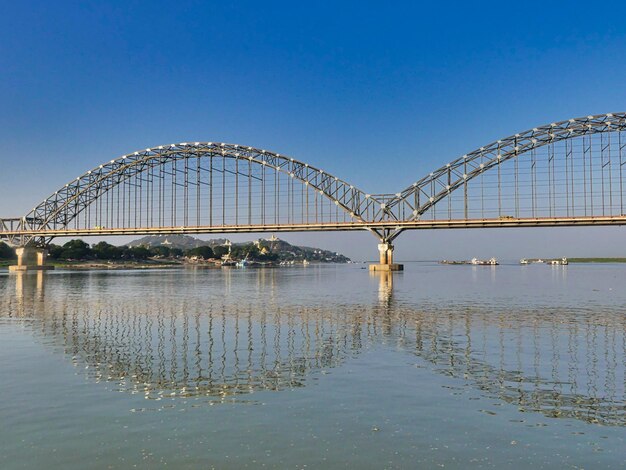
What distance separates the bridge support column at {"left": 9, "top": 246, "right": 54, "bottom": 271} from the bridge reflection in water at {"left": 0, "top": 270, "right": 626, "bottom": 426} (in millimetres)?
97485

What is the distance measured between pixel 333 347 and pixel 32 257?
119389 millimetres

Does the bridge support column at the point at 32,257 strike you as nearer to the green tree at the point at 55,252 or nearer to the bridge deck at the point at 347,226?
the bridge deck at the point at 347,226

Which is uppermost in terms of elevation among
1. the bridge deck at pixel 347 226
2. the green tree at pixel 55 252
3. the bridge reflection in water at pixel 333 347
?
the bridge deck at pixel 347 226

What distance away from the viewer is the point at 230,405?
10.4 meters

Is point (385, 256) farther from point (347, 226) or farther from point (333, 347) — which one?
point (333, 347)

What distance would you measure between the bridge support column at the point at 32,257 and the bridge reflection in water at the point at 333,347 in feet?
320

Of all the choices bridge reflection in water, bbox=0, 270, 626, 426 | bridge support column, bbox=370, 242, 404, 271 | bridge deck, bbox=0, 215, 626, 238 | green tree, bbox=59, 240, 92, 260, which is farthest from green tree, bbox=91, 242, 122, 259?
bridge reflection in water, bbox=0, 270, 626, 426

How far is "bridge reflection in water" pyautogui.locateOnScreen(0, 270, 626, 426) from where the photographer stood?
459 inches

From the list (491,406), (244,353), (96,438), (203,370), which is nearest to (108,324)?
(244,353)

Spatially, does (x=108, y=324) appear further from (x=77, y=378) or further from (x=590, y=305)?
(x=590, y=305)

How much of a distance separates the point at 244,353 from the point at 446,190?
279ft

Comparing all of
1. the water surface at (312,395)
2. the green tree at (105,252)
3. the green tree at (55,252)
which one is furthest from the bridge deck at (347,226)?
the water surface at (312,395)

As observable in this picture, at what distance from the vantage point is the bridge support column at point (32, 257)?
117 m

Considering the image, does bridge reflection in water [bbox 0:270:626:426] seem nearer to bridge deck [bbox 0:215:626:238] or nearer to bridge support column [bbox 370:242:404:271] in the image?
bridge deck [bbox 0:215:626:238]
